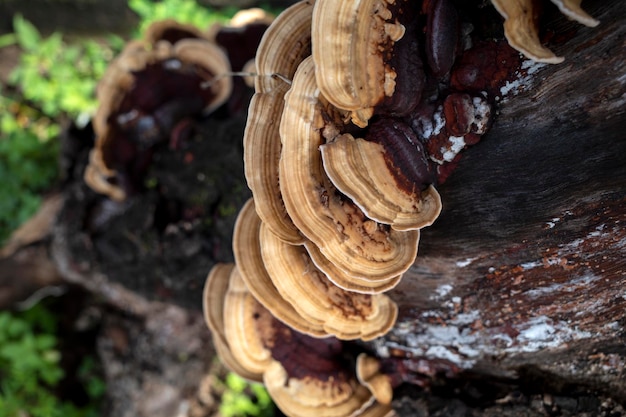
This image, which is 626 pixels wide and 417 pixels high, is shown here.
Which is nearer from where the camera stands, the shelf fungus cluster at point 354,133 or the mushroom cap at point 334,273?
the shelf fungus cluster at point 354,133

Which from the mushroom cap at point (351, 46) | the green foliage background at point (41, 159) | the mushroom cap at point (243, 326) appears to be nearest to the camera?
the mushroom cap at point (351, 46)

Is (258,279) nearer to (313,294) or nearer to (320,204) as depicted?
(313,294)

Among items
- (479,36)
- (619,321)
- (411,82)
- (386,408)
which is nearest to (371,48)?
(411,82)

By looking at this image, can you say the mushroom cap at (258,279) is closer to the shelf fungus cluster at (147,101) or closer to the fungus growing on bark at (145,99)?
the shelf fungus cluster at (147,101)

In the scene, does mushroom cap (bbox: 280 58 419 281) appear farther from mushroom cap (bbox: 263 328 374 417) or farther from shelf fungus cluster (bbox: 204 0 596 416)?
mushroom cap (bbox: 263 328 374 417)

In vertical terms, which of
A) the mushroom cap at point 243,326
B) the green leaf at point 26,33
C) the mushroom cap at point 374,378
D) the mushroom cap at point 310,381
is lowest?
the mushroom cap at point 374,378

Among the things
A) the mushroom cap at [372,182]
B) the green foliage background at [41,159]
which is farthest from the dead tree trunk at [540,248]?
the green foliage background at [41,159]

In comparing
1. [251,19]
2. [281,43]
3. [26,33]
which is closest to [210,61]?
[251,19]
